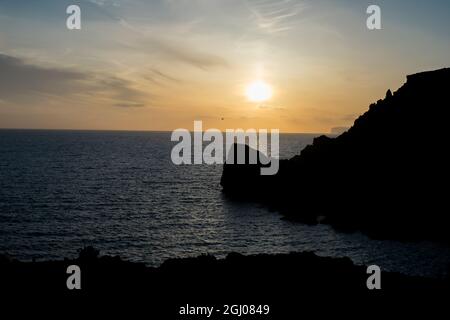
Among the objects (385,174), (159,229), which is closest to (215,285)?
(159,229)

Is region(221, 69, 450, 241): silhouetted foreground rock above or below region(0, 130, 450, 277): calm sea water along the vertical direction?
above

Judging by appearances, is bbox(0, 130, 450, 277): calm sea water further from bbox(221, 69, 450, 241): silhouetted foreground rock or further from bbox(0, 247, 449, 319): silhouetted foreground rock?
bbox(0, 247, 449, 319): silhouetted foreground rock

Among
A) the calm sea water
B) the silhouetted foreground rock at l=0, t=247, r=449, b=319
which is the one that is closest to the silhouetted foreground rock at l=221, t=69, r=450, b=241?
the calm sea water

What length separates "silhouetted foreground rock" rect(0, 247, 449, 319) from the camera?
27094mm

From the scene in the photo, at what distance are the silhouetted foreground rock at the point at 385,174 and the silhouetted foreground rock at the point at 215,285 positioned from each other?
3182 cm

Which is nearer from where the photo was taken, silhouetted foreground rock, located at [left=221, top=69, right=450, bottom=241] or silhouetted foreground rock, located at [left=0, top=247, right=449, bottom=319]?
silhouetted foreground rock, located at [left=0, top=247, right=449, bottom=319]

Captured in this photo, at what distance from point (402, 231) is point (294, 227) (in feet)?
54.5

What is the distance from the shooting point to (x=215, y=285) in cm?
2975

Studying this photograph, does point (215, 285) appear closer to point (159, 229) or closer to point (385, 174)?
point (159, 229)

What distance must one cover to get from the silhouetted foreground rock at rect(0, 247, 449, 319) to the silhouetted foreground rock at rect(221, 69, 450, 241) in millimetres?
31823

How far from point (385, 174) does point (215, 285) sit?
61040 mm
